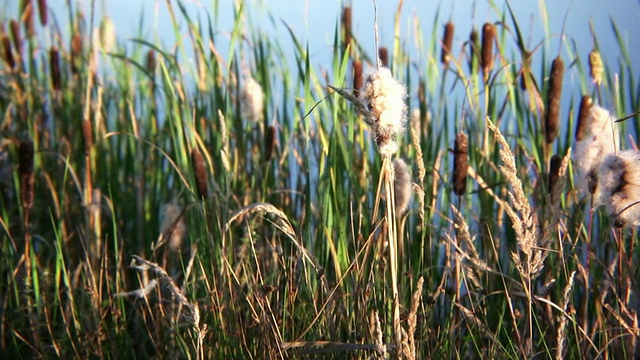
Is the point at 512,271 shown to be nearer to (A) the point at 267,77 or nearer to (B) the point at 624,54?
(B) the point at 624,54

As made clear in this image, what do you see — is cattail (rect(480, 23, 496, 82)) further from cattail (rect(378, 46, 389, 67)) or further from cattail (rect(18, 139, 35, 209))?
cattail (rect(18, 139, 35, 209))

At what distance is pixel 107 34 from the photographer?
411cm

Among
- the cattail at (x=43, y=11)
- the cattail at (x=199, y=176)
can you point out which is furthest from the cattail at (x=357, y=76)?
the cattail at (x=43, y=11)

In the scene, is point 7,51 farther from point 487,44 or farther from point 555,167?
point 555,167

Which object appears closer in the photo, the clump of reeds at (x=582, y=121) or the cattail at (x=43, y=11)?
the clump of reeds at (x=582, y=121)

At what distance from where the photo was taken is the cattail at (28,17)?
3.98 m

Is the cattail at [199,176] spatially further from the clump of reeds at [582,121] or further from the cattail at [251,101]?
the clump of reeds at [582,121]

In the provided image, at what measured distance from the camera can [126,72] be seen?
3.79m

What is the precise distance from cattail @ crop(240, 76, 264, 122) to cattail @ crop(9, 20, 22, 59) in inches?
52.5

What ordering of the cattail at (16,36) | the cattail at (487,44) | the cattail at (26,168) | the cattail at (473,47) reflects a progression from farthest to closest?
1. the cattail at (16,36)
2. the cattail at (473,47)
3. the cattail at (487,44)
4. the cattail at (26,168)

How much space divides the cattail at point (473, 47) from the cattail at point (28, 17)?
219 centimetres

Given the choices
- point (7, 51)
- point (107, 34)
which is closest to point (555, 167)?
point (7, 51)

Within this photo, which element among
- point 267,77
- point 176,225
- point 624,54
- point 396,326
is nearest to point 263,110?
point 267,77

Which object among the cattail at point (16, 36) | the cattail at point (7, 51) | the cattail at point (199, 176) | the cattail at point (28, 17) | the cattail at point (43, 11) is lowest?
the cattail at point (199, 176)
